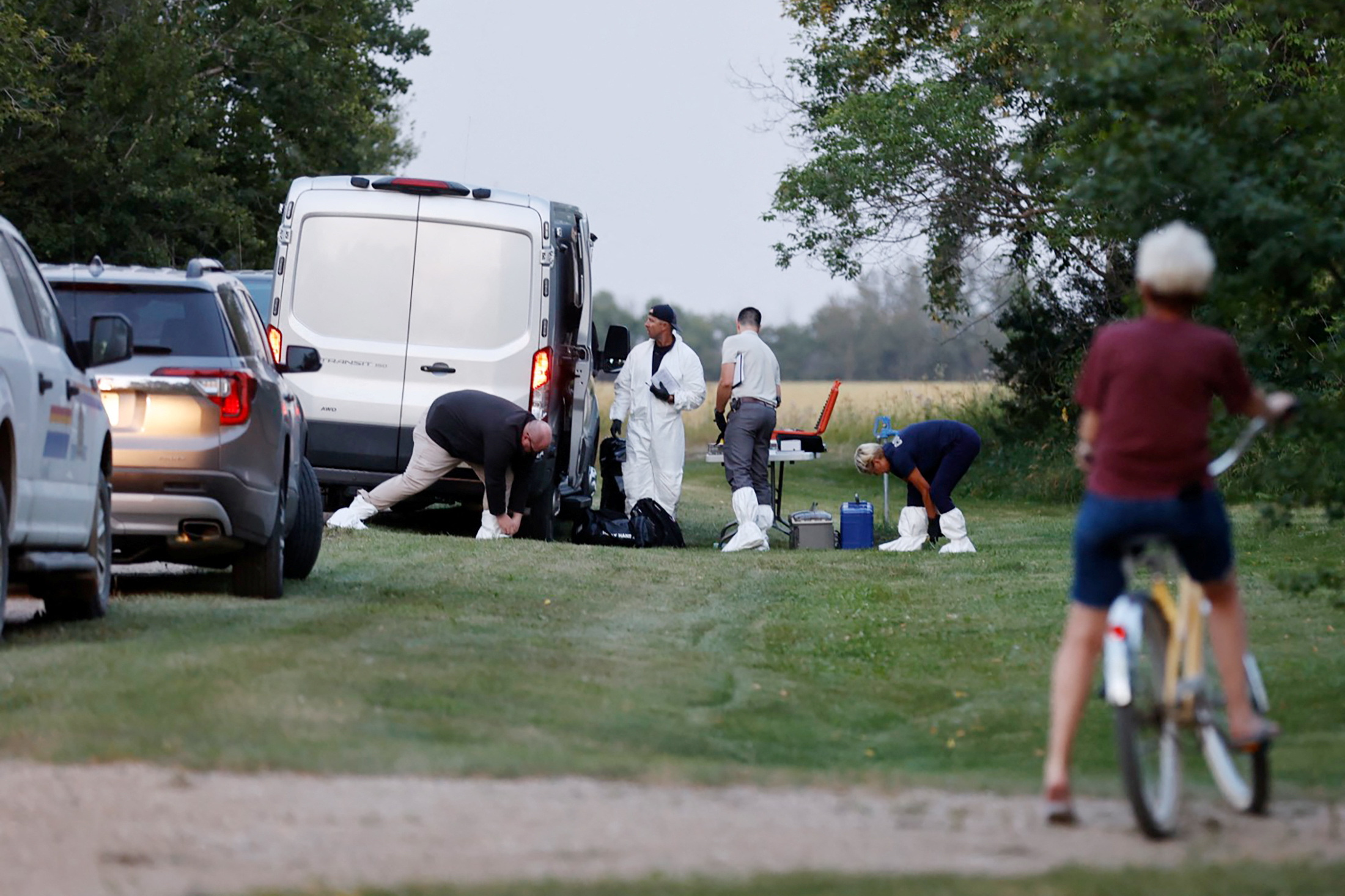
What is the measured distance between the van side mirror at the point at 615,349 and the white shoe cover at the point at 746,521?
2.63m

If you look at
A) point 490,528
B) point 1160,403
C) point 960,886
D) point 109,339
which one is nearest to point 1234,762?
point 1160,403

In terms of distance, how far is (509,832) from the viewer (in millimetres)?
5496

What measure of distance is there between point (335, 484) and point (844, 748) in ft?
30.4

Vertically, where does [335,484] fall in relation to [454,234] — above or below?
below

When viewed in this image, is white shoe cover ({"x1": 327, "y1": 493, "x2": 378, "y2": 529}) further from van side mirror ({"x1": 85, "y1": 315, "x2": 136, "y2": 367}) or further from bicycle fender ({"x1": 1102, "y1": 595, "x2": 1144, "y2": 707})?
bicycle fender ({"x1": 1102, "y1": 595, "x2": 1144, "y2": 707})

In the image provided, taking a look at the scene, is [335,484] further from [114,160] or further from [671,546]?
[114,160]

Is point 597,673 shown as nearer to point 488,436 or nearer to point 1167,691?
point 1167,691

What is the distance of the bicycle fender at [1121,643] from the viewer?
5.72m

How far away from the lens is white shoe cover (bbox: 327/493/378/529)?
637 inches

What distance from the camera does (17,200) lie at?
31156 millimetres

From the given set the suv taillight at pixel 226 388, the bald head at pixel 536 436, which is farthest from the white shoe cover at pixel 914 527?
the suv taillight at pixel 226 388

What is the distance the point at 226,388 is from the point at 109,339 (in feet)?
4.42

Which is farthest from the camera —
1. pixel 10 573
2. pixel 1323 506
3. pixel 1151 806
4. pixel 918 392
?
pixel 918 392

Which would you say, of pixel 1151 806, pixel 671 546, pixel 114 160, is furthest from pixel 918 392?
pixel 1151 806
